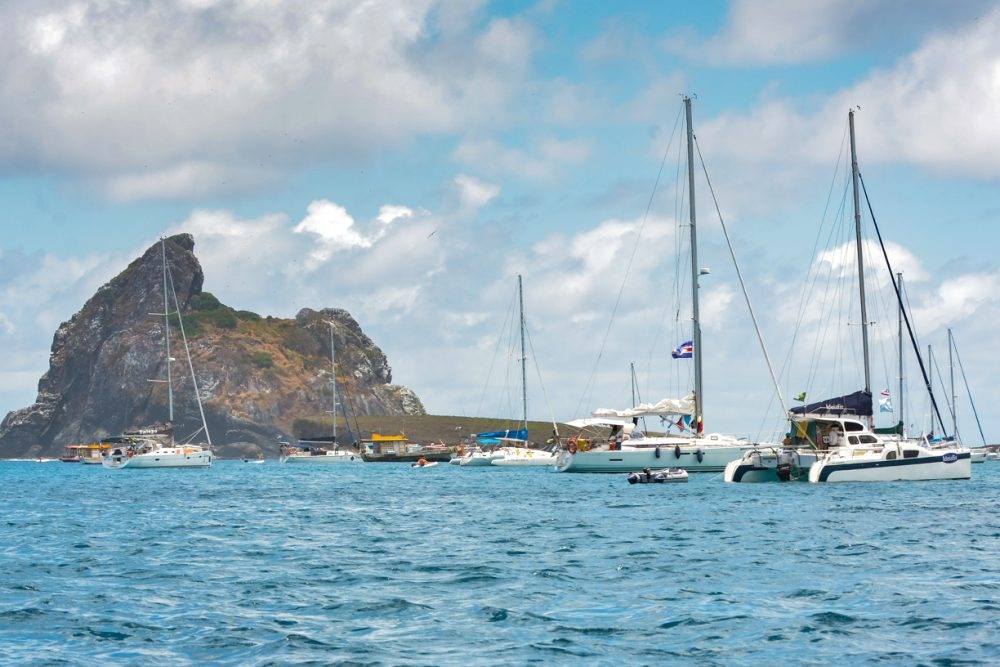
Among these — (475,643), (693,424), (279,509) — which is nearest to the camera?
(475,643)

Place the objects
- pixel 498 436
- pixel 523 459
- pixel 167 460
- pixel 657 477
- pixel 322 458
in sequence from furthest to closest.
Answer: pixel 322 458 < pixel 498 436 < pixel 167 460 < pixel 523 459 < pixel 657 477

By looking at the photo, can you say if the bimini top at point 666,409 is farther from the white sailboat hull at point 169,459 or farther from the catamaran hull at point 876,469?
the white sailboat hull at point 169,459

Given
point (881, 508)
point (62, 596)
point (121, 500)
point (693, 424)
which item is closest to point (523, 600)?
point (62, 596)

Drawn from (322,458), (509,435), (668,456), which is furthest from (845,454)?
(322,458)

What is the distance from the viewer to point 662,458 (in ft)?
256

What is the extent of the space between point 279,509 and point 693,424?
35.2 meters

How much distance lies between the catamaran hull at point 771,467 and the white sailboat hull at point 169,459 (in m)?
83.0

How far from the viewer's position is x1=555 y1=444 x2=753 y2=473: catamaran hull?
76.6m

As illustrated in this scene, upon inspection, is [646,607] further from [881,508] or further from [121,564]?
[881,508]

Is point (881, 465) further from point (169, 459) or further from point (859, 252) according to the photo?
point (169, 459)

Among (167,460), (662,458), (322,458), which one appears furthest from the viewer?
(322,458)

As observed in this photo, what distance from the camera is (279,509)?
55.6 m

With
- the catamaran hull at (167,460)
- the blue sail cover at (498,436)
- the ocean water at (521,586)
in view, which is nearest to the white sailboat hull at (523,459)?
the blue sail cover at (498,436)

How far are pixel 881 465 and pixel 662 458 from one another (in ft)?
68.8
